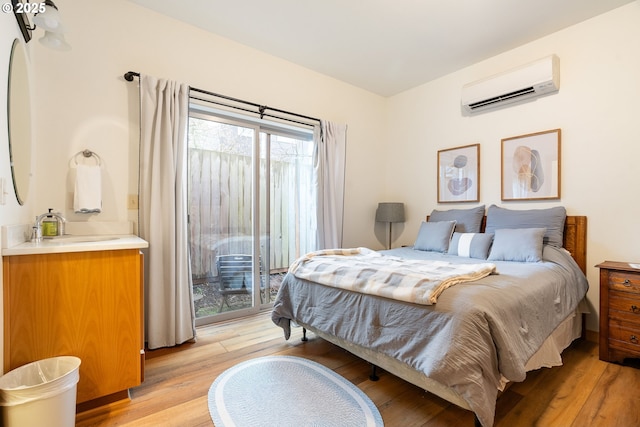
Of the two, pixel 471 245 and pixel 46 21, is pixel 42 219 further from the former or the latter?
pixel 471 245

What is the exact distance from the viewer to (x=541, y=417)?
150 cm

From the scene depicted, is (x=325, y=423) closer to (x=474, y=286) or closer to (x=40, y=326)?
(x=474, y=286)

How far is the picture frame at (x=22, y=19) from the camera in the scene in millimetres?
1482

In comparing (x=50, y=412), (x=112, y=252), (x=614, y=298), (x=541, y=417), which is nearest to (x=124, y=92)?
(x=112, y=252)

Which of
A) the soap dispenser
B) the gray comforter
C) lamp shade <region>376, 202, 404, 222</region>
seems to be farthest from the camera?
lamp shade <region>376, 202, 404, 222</region>

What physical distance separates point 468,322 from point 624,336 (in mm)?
1708

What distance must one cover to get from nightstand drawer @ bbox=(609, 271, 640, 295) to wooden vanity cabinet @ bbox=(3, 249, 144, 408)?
10.7ft

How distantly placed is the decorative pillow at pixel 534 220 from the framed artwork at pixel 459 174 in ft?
1.35

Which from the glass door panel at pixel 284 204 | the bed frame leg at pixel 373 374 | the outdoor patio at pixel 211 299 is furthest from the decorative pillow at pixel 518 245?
the outdoor patio at pixel 211 299

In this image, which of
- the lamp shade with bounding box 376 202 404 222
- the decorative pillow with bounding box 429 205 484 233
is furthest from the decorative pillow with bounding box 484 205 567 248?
the lamp shade with bounding box 376 202 404 222

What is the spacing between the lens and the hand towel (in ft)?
6.77

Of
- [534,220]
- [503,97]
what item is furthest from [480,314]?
[503,97]

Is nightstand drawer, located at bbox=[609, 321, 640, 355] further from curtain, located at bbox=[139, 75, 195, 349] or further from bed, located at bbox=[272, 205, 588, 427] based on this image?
curtain, located at bbox=[139, 75, 195, 349]

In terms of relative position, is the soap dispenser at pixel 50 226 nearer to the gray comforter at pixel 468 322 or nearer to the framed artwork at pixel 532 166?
the gray comforter at pixel 468 322
